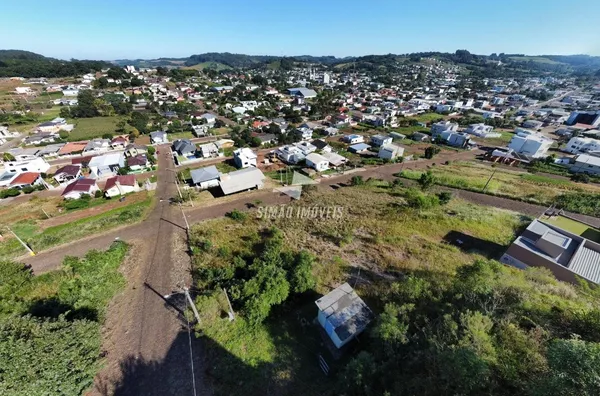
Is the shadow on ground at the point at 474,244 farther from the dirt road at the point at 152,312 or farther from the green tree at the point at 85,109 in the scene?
the green tree at the point at 85,109

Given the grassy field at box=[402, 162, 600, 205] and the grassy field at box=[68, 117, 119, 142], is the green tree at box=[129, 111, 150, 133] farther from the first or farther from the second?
the grassy field at box=[402, 162, 600, 205]

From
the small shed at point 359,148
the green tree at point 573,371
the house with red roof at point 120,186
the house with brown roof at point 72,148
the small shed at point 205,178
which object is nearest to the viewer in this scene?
the green tree at point 573,371

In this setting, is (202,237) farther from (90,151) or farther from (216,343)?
(90,151)

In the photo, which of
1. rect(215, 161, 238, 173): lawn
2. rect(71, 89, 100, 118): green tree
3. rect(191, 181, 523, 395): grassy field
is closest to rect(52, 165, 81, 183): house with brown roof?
rect(215, 161, 238, 173): lawn

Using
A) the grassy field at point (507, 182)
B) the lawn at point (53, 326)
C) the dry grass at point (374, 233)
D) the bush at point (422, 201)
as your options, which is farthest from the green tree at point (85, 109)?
the bush at point (422, 201)

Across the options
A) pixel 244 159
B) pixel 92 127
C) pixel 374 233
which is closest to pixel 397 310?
pixel 374 233
